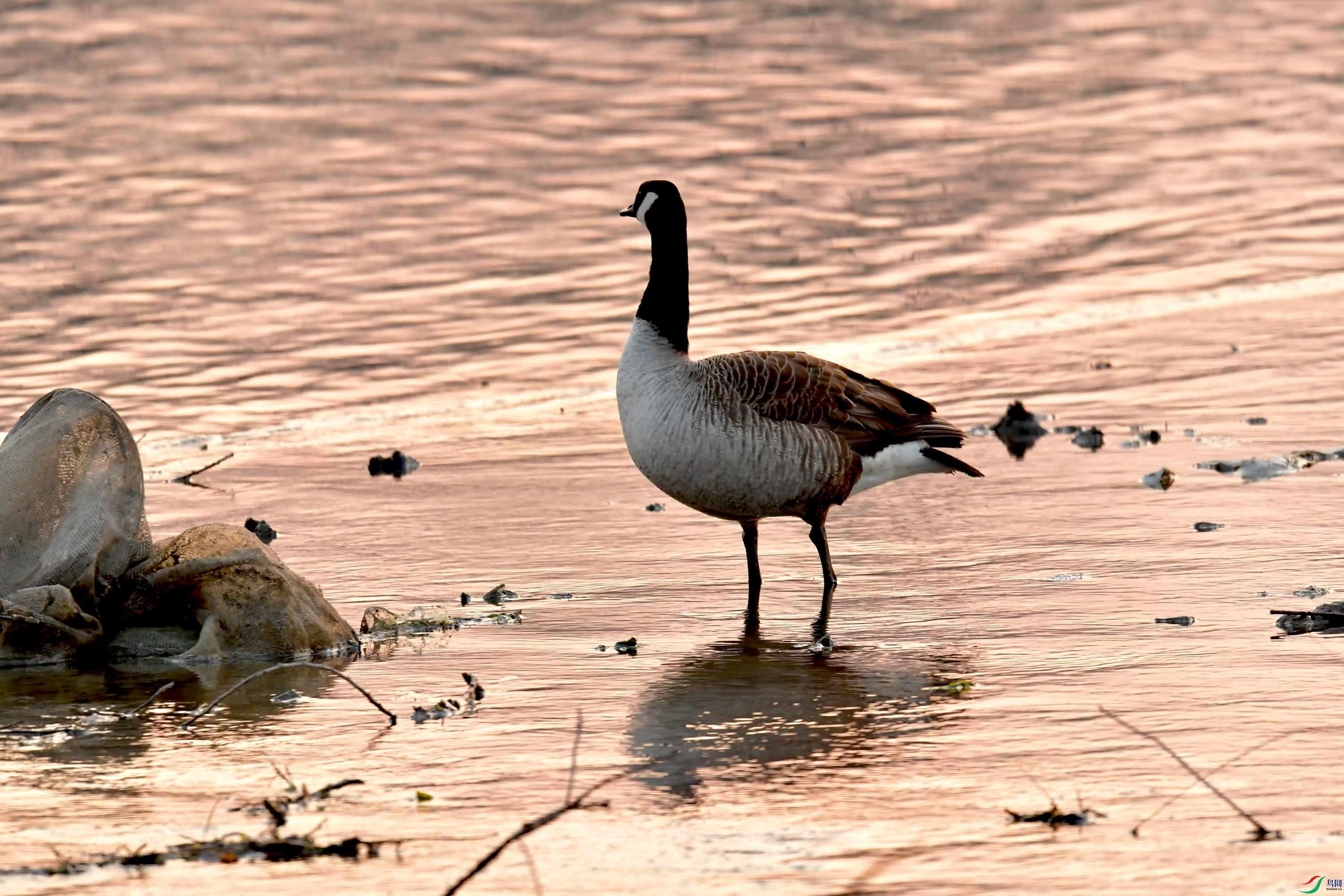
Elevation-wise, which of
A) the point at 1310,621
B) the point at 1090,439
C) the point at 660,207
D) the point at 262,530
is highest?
the point at 660,207

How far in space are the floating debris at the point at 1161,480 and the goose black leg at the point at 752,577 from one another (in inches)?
95.9

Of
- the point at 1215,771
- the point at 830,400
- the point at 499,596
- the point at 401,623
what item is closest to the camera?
the point at 1215,771

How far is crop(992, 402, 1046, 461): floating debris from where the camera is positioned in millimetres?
11781

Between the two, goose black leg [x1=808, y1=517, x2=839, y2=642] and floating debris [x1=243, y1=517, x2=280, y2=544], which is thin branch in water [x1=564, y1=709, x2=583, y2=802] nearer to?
goose black leg [x1=808, y1=517, x2=839, y2=642]

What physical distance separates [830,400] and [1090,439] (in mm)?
2796

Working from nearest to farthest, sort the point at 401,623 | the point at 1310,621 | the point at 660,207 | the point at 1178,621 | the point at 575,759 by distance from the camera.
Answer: the point at 575,759, the point at 1310,621, the point at 1178,621, the point at 401,623, the point at 660,207

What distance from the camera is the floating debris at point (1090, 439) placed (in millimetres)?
11570

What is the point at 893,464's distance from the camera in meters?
9.60

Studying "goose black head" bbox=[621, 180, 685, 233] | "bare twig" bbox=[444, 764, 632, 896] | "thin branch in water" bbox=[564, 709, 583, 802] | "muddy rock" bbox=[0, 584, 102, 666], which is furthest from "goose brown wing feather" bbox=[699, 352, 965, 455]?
"bare twig" bbox=[444, 764, 632, 896]

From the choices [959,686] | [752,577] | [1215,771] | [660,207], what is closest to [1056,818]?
[1215,771]

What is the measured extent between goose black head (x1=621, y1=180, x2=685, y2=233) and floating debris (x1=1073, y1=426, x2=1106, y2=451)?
304cm

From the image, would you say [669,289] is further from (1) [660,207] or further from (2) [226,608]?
(2) [226,608]

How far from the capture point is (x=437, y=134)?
796 inches

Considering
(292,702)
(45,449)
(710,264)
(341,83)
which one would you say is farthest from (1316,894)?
(341,83)
